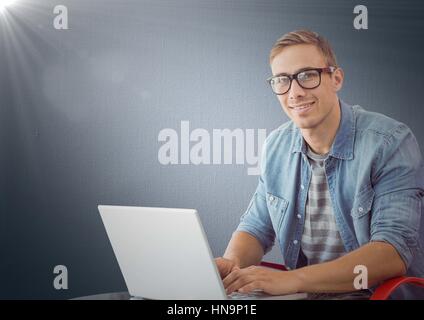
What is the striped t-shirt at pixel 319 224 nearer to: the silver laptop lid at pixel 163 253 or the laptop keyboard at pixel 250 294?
the laptop keyboard at pixel 250 294

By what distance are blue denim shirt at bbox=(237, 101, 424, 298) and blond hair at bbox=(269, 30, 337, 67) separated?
0.26m

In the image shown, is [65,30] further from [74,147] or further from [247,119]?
[247,119]

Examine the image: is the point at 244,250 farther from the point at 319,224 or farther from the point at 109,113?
the point at 109,113

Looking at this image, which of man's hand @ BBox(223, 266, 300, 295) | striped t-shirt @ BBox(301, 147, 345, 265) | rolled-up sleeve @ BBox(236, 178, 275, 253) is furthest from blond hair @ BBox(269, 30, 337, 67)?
man's hand @ BBox(223, 266, 300, 295)

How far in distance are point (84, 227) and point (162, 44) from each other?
1.07 metres

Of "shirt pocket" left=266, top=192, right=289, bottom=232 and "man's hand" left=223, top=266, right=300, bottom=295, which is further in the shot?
"shirt pocket" left=266, top=192, right=289, bottom=232

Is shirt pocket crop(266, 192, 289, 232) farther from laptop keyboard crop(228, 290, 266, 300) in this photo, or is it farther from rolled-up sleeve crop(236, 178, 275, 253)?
laptop keyboard crop(228, 290, 266, 300)

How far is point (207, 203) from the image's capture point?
355 centimetres

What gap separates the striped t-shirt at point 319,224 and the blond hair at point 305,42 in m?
0.53

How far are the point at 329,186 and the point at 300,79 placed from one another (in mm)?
563

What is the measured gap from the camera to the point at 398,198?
3086 millimetres

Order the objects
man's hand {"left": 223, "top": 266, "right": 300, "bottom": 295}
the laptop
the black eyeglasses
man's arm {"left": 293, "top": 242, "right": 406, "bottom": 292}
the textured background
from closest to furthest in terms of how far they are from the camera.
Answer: the laptop
man's hand {"left": 223, "top": 266, "right": 300, "bottom": 295}
man's arm {"left": 293, "top": 242, "right": 406, "bottom": 292}
the black eyeglasses
the textured background

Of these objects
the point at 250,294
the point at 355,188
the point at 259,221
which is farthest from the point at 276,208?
the point at 250,294

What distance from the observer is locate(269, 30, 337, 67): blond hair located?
3447 mm
